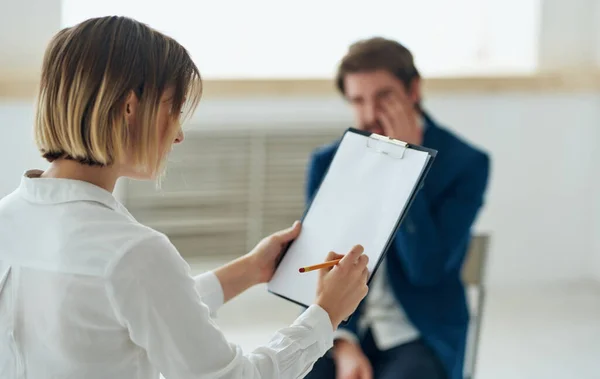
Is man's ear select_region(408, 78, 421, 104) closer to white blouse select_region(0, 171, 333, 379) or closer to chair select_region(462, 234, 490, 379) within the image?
chair select_region(462, 234, 490, 379)

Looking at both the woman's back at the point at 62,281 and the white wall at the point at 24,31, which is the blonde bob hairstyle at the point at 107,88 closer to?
the woman's back at the point at 62,281

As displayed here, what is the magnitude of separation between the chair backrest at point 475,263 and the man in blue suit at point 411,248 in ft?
0.55

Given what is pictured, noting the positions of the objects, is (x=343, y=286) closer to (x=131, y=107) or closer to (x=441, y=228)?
(x=131, y=107)

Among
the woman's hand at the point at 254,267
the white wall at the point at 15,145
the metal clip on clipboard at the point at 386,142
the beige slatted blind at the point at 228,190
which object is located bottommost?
the beige slatted blind at the point at 228,190

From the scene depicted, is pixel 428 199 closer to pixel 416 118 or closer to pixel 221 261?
pixel 416 118

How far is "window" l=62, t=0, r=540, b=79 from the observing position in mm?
3068

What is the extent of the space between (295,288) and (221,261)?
1.80m

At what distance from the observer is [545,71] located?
3.42m

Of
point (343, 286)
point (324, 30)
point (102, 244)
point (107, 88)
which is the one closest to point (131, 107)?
point (107, 88)

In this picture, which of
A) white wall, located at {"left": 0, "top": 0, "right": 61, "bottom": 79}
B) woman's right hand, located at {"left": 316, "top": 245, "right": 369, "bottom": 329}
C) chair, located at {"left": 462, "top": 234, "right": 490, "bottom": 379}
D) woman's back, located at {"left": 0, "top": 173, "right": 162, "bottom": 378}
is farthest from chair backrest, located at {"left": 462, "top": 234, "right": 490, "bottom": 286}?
white wall, located at {"left": 0, "top": 0, "right": 61, "bottom": 79}

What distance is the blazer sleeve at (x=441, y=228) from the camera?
1740 millimetres

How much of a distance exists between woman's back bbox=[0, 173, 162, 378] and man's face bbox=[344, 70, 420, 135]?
0.90 m

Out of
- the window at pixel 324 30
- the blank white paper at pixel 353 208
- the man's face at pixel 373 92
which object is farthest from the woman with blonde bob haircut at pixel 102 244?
the window at pixel 324 30

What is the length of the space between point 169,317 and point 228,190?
211 cm
